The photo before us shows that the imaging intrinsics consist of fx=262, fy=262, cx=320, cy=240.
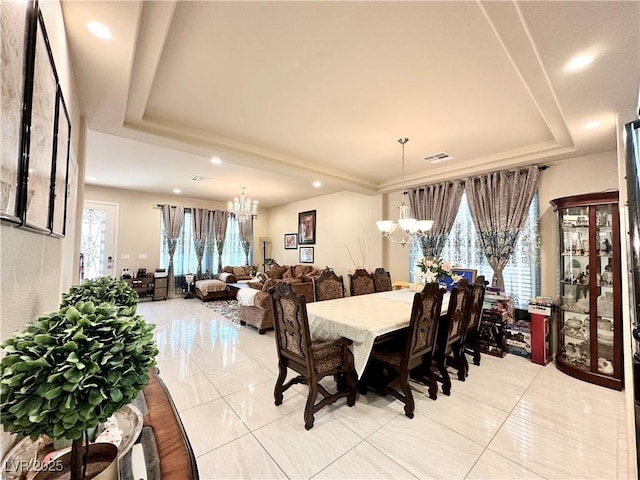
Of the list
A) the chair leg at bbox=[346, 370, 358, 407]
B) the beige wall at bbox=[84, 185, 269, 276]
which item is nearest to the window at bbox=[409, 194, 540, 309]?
the chair leg at bbox=[346, 370, 358, 407]

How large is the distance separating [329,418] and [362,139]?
3039 mm

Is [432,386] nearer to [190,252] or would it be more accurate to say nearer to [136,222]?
[190,252]

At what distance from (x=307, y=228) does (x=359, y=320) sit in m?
5.37

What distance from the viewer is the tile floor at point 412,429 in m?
1.71

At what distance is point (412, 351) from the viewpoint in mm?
2201

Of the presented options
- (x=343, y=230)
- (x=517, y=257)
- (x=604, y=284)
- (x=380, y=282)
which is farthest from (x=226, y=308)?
(x=604, y=284)

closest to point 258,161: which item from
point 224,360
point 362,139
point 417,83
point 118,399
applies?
point 362,139

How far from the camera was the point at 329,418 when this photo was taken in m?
2.18

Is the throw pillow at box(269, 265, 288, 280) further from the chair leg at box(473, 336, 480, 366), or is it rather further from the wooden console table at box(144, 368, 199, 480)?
the wooden console table at box(144, 368, 199, 480)

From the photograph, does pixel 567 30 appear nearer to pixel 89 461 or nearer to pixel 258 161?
pixel 89 461

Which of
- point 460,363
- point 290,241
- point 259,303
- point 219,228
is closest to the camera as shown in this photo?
point 460,363

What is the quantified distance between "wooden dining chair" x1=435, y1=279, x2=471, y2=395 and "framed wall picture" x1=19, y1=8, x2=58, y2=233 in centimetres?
278

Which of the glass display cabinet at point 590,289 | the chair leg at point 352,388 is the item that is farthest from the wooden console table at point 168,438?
the glass display cabinet at point 590,289

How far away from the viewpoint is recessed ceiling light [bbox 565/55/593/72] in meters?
1.73
